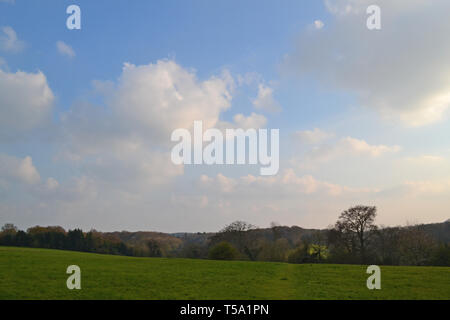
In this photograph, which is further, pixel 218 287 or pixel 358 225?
→ pixel 358 225

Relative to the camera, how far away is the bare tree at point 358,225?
61.7m

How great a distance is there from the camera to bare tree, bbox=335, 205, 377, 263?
61.7 m

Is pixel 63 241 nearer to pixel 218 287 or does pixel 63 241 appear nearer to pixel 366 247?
pixel 366 247

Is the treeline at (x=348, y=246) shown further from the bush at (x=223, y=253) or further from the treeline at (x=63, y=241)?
the treeline at (x=63, y=241)

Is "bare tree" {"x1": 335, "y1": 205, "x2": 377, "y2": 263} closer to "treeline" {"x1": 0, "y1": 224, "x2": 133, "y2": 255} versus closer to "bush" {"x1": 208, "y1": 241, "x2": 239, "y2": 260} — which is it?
"bush" {"x1": 208, "y1": 241, "x2": 239, "y2": 260}

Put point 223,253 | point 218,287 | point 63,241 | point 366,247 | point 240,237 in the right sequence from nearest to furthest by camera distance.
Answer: point 218,287 < point 366,247 < point 223,253 < point 240,237 < point 63,241

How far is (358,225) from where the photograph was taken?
62.3m

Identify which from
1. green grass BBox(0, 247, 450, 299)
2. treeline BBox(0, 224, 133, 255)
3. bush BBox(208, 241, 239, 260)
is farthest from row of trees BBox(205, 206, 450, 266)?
treeline BBox(0, 224, 133, 255)

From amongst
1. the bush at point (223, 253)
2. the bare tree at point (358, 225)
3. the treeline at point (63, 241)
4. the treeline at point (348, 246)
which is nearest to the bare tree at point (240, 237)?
the treeline at point (348, 246)

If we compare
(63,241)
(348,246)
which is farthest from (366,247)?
(63,241)
